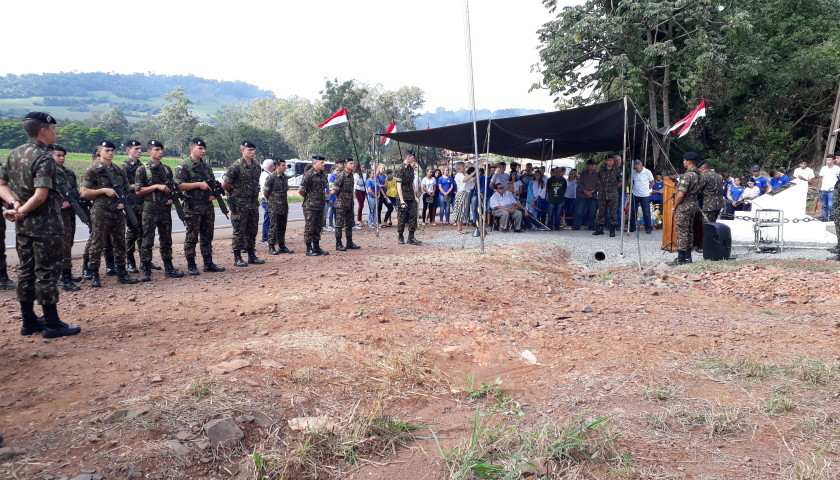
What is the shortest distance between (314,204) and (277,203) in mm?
617

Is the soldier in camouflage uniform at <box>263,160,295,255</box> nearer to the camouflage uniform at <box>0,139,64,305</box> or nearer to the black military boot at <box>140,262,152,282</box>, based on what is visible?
the black military boot at <box>140,262,152,282</box>

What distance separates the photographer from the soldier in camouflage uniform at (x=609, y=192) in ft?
38.1

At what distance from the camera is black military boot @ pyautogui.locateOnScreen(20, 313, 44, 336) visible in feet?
13.9

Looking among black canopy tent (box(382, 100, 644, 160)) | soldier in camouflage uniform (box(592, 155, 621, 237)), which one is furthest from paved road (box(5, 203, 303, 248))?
soldier in camouflage uniform (box(592, 155, 621, 237))

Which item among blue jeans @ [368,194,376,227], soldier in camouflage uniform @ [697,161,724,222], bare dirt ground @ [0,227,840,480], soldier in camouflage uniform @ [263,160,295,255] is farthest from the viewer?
blue jeans @ [368,194,376,227]

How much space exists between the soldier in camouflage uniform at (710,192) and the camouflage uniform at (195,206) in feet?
23.9

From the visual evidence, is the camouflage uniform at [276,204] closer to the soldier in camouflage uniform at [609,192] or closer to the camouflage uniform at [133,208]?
the camouflage uniform at [133,208]

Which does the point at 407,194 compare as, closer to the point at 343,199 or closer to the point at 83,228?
the point at 343,199

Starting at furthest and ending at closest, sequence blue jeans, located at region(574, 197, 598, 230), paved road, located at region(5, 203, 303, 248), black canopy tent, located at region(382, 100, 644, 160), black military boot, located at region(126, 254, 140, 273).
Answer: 1. blue jeans, located at region(574, 197, 598, 230)
2. paved road, located at region(5, 203, 303, 248)
3. black canopy tent, located at region(382, 100, 644, 160)
4. black military boot, located at region(126, 254, 140, 273)

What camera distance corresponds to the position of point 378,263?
26.2 ft

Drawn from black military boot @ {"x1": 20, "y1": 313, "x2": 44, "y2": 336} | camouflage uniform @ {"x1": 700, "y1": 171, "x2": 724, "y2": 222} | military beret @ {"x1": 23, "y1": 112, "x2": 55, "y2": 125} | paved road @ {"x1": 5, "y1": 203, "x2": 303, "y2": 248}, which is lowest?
black military boot @ {"x1": 20, "y1": 313, "x2": 44, "y2": 336}

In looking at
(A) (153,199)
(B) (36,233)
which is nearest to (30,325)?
(B) (36,233)

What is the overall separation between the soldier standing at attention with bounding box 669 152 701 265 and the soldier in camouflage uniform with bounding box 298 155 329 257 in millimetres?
5743

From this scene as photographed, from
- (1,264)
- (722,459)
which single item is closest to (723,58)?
(722,459)
